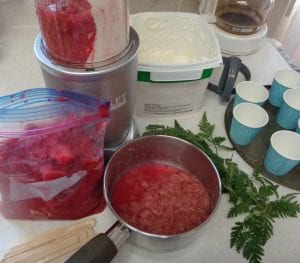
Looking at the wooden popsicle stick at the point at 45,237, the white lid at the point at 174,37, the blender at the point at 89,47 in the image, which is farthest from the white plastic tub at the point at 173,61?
the wooden popsicle stick at the point at 45,237

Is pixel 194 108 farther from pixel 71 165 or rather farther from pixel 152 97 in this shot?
pixel 71 165

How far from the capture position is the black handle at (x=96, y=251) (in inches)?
14.0

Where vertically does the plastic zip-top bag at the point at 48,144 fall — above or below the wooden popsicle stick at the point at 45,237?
above

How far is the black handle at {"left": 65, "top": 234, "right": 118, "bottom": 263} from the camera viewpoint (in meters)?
0.36

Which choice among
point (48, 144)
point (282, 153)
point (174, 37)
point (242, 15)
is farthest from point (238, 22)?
point (48, 144)

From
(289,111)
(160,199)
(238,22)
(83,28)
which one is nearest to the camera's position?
(83,28)

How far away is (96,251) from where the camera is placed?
1.20ft

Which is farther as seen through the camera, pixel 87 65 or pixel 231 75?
pixel 231 75

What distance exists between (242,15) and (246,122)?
1.22 feet

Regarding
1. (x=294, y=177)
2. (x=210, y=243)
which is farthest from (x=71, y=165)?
(x=294, y=177)

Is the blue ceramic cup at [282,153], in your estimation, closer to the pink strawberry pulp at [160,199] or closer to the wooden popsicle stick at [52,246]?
the pink strawberry pulp at [160,199]

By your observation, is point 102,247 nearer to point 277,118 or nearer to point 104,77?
point 104,77

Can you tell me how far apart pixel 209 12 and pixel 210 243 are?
2.10 feet

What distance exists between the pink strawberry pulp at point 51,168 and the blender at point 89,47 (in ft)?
0.20
